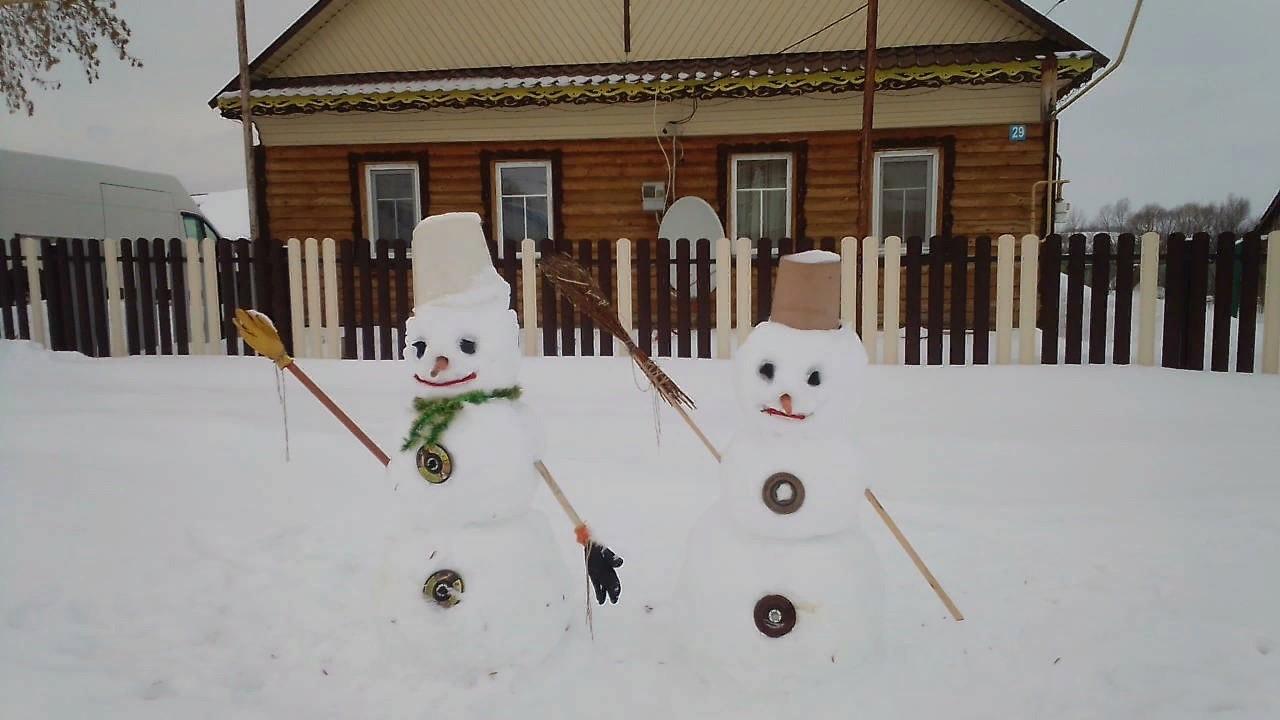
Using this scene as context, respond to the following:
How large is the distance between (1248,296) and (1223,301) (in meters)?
0.17

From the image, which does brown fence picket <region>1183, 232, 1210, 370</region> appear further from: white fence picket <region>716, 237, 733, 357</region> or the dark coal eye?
the dark coal eye

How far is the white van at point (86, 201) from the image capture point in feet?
32.7

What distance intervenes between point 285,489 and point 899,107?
8.68 metres

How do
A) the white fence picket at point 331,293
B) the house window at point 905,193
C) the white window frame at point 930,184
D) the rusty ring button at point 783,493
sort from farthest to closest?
1. the house window at point 905,193
2. the white window frame at point 930,184
3. the white fence picket at point 331,293
4. the rusty ring button at point 783,493

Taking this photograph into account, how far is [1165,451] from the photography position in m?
3.78

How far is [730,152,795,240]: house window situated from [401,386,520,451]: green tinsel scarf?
8.35 meters

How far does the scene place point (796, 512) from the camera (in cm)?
195

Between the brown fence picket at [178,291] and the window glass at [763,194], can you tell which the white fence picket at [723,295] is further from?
the brown fence picket at [178,291]

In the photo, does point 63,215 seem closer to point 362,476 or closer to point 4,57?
point 4,57

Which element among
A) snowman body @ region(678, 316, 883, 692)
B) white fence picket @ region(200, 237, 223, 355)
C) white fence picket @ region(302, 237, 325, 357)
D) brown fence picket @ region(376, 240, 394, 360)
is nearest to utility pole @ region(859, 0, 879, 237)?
brown fence picket @ region(376, 240, 394, 360)

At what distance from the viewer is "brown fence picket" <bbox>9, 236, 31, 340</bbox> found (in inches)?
289

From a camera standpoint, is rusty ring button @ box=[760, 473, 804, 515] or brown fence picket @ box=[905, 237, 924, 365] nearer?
rusty ring button @ box=[760, 473, 804, 515]

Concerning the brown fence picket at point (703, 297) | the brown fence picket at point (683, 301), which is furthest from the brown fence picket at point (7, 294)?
the brown fence picket at point (703, 297)

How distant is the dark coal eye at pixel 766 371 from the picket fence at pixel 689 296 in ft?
12.5
